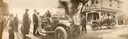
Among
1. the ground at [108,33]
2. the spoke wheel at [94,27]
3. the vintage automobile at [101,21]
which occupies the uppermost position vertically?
the vintage automobile at [101,21]

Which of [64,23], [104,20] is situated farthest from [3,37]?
[104,20]

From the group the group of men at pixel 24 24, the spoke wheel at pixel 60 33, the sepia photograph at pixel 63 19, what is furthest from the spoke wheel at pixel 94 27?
the group of men at pixel 24 24

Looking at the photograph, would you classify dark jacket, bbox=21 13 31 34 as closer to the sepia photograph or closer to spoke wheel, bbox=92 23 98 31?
the sepia photograph

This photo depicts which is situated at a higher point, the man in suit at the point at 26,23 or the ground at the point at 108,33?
the man in suit at the point at 26,23

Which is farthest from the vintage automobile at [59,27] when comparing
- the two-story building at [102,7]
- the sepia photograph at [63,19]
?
the two-story building at [102,7]

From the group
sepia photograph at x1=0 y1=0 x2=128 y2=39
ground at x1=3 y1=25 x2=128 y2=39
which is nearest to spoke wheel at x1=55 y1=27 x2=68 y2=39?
sepia photograph at x1=0 y1=0 x2=128 y2=39

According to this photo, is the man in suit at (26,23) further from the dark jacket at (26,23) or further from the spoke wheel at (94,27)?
the spoke wheel at (94,27)

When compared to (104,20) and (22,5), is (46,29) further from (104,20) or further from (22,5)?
(104,20)
